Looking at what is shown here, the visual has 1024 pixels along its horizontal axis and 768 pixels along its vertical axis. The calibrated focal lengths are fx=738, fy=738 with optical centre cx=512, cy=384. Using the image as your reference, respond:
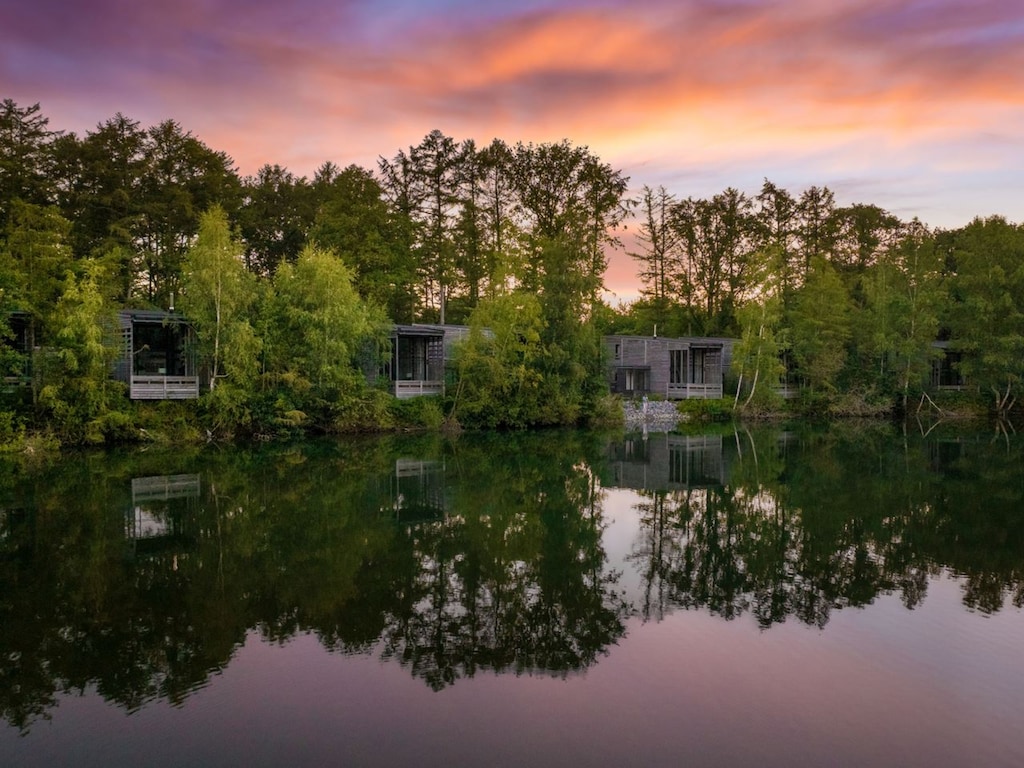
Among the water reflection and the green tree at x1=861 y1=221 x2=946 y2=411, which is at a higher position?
the green tree at x1=861 y1=221 x2=946 y2=411

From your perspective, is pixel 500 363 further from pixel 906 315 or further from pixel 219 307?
pixel 906 315

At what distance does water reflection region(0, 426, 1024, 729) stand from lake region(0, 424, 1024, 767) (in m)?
0.06

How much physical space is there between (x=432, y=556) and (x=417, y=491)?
6.04m

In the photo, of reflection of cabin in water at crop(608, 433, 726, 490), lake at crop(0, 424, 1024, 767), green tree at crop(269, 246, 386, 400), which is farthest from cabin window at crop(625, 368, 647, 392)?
lake at crop(0, 424, 1024, 767)

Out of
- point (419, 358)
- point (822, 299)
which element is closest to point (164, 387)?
point (419, 358)

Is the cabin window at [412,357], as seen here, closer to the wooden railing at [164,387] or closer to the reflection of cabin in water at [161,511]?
the wooden railing at [164,387]

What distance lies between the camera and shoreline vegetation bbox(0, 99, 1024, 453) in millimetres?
27109

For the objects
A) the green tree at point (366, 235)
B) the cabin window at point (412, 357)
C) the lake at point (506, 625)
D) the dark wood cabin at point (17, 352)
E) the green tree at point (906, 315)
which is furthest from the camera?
the green tree at point (906, 315)

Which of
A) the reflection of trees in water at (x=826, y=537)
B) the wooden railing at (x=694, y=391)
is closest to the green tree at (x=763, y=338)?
the wooden railing at (x=694, y=391)

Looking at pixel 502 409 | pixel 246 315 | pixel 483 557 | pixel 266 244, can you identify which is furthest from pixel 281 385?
pixel 266 244

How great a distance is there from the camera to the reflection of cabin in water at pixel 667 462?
20266 millimetres

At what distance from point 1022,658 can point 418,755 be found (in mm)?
Result: 6583

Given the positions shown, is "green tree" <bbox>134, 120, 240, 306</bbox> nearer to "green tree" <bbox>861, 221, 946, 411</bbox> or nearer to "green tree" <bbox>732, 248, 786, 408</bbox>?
"green tree" <bbox>732, 248, 786, 408</bbox>

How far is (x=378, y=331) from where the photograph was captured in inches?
1257
